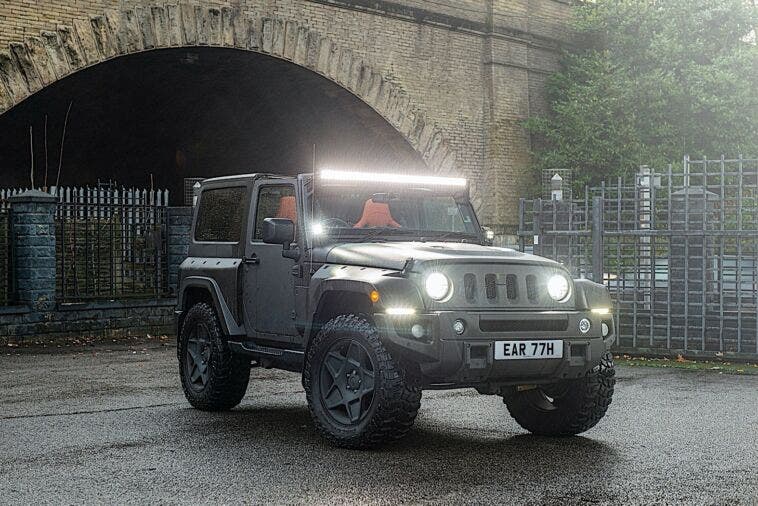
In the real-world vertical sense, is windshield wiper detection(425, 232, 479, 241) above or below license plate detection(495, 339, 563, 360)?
above

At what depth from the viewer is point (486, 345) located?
7082 mm

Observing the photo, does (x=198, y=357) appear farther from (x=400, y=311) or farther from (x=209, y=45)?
(x=209, y=45)

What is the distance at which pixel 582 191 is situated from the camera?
2602 centimetres

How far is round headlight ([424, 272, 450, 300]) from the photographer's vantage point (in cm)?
713

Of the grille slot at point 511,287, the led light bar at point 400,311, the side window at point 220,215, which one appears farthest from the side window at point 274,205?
the grille slot at point 511,287

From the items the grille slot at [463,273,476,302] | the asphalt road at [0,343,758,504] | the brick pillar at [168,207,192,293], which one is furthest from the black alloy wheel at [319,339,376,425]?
the brick pillar at [168,207,192,293]

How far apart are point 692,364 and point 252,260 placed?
6.39 metres

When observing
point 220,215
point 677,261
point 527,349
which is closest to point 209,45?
point 677,261

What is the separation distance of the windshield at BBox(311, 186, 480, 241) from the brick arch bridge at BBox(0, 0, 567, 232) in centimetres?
996

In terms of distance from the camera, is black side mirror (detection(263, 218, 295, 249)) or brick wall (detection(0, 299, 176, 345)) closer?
black side mirror (detection(263, 218, 295, 249))

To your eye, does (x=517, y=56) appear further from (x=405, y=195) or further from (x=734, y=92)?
(x=405, y=195)

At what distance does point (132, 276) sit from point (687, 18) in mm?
15840

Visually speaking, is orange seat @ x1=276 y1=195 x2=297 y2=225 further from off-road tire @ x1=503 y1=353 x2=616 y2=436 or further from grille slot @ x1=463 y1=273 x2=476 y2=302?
off-road tire @ x1=503 y1=353 x2=616 y2=436

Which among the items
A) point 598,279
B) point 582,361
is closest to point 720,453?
point 582,361
